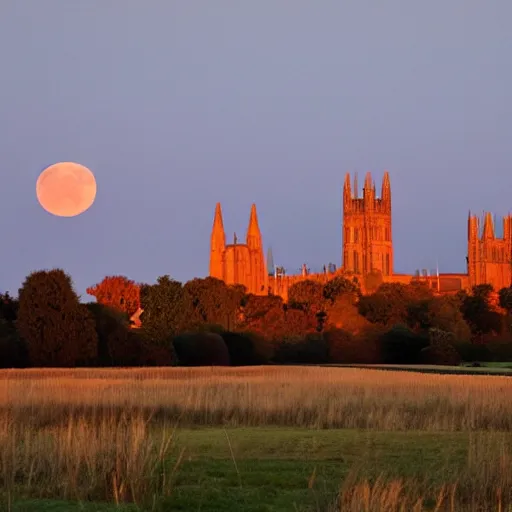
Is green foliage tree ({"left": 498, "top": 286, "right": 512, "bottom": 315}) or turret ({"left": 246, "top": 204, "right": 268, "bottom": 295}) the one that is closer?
green foliage tree ({"left": 498, "top": 286, "right": 512, "bottom": 315})

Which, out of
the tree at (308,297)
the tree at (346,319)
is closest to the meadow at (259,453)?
the tree at (346,319)

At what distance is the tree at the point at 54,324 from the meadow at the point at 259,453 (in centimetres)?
2450

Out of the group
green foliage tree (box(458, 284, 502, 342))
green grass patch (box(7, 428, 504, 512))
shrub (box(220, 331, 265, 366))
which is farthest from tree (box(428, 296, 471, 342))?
green grass patch (box(7, 428, 504, 512))

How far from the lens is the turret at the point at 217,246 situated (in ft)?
538

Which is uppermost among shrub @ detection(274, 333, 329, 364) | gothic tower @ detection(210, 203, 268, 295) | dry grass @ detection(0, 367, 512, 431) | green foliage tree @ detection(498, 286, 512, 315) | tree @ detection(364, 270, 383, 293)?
gothic tower @ detection(210, 203, 268, 295)

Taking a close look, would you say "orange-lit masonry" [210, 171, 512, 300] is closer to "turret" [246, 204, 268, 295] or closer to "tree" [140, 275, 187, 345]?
"turret" [246, 204, 268, 295]

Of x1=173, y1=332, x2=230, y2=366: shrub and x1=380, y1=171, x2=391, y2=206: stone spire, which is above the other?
x1=380, y1=171, x2=391, y2=206: stone spire

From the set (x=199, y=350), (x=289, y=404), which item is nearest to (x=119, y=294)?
(x=199, y=350)

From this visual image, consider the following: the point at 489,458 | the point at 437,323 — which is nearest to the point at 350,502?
the point at 489,458

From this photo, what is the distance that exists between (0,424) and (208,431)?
4.22 m

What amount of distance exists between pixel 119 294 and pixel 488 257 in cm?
8470

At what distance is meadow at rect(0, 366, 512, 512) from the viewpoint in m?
10.5

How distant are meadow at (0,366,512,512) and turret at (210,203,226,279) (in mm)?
140047

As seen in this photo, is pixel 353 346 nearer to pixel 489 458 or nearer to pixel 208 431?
pixel 208 431
